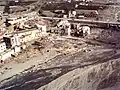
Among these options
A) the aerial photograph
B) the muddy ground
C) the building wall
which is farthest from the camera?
the building wall

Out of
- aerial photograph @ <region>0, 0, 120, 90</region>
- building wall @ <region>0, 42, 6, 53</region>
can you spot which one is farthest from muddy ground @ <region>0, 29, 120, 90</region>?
building wall @ <region>0, 42, 6, 53</region>

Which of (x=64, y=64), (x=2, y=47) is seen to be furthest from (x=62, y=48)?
(x=2, y=47)

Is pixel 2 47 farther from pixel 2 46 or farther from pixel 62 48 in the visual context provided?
pixel 62 48

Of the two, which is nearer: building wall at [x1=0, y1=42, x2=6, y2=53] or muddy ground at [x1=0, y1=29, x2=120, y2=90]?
muddy ground at [x1=0, y1=29, x2=120, y2=90]

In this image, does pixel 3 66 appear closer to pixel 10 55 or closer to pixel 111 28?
pixel 10 55

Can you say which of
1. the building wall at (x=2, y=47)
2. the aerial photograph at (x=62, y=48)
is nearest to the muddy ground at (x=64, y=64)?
the aerial photograph at (x=62, y=48)

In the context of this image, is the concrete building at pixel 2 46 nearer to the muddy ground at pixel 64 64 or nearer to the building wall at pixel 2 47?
the building wall at pixel 2 47

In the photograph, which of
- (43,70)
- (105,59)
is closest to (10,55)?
(43,70)

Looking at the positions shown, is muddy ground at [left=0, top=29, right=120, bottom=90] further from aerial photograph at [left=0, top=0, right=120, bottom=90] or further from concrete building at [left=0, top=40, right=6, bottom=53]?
concrete building at [left=0, top=40, right=6, bottom=53]
